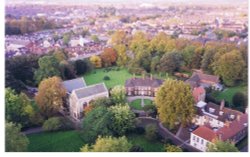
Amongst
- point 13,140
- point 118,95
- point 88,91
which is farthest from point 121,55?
point 13,140

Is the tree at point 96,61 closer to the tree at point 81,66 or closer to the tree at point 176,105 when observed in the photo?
the tree at point 81,66

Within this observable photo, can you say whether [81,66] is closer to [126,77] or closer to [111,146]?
[126,77]

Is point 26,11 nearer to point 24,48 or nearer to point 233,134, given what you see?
point 24,48

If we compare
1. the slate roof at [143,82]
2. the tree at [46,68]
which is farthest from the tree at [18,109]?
the slate roof at [143,82]

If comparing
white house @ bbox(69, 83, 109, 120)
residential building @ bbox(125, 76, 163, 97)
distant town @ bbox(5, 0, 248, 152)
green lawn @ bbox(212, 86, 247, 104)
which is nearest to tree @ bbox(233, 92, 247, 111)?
distant town @ bbox(5, 0, 248, 152)

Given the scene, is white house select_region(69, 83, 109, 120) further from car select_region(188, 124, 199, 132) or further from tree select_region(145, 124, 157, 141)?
car select_region(188, 124, 199, 132)
